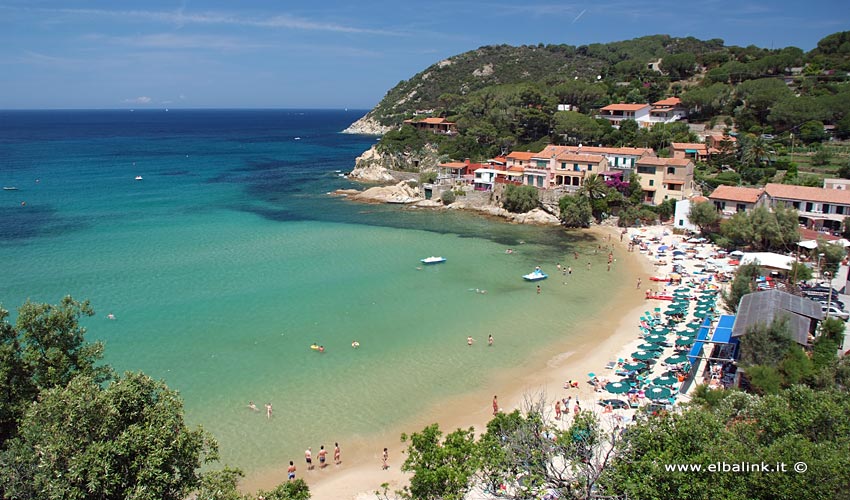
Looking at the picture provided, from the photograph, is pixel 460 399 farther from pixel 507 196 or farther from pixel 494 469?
pixel 507 196

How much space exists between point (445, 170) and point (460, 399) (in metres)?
45.4

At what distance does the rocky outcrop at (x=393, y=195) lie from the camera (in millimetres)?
62344

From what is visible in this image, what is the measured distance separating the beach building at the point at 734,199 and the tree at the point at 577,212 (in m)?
9.95

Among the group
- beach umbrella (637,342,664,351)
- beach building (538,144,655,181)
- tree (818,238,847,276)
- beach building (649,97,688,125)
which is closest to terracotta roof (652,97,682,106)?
beach building (649,97,688,125)

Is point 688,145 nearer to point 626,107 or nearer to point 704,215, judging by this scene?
point 626,107

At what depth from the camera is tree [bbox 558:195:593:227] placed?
162 feet

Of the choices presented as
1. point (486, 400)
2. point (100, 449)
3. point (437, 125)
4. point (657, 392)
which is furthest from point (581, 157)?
point (100, 449)

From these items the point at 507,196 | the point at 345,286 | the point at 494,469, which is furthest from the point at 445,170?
the point at 494,469

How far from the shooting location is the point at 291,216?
5478 cm

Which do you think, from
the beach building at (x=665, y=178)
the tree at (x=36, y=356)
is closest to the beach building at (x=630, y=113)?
the beach building at (x=665, y=178)

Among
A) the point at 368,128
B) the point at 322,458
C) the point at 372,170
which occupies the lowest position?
the point at 322,458

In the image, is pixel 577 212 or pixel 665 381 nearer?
pixel 665 381

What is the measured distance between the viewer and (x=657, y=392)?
836 inches

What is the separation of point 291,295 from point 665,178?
34.8 meters
